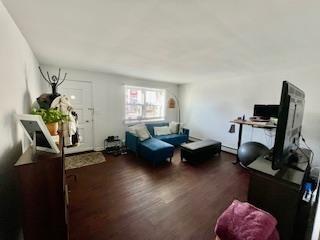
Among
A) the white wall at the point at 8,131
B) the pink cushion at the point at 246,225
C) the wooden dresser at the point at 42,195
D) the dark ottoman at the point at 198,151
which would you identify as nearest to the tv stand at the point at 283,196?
the pink cushion at the point at 246,225

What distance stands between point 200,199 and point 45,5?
2991mm

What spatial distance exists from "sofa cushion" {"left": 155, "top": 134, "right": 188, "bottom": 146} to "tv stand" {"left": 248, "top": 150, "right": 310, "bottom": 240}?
3.37 m

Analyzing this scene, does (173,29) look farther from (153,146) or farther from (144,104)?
(144,104)

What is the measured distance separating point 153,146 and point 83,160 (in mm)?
1759

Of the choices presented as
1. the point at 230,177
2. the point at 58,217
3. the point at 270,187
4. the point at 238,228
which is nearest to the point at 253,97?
the point at 230,177

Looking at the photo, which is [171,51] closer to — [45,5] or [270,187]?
[45,5]

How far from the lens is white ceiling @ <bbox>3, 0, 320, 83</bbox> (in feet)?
4.20

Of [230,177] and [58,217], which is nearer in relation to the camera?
[58,217]

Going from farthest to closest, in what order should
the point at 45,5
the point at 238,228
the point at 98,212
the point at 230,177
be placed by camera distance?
the point at 230,177
the point at 98,212
the point at 45,5
the point at 238,228

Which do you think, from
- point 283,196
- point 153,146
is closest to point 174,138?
point 153,146

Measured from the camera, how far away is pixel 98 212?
203 centimetres

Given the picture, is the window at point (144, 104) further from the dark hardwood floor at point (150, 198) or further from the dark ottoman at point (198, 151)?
the dark ottoman at point (198, 151)

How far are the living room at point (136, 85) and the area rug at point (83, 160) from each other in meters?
0.14

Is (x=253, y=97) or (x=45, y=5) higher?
(x=45, y=5)
